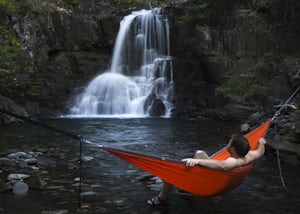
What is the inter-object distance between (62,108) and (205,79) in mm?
6785

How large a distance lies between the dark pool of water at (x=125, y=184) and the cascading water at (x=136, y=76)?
23.9 feet

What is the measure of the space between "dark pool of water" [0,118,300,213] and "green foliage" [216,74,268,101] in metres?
5.18

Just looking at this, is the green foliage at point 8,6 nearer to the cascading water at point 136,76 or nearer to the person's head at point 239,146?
the cascading water at point 136,76

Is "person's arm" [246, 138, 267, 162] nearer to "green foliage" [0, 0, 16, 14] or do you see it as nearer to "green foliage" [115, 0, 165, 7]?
"green foliage" [0, 0, 16, 14]

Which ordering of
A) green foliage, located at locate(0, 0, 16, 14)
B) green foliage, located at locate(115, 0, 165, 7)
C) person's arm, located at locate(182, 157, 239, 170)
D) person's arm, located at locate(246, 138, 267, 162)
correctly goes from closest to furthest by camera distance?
person's arm, located at locate(182, 157, 239, 170) → person's arm, located at locate(246, 138, 267, 162) → green foliage, located at locate(0, 0, 16, 14) → green foliage, located at locate(115, 0, 165, 7)

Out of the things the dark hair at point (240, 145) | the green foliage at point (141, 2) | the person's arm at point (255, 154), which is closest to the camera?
the dark hair at point (240, 145)

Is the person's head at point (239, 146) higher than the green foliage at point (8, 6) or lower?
lower

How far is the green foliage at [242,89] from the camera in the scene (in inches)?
597

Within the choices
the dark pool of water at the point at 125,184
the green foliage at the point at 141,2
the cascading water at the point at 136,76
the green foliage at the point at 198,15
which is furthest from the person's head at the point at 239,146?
the green foliage at the point at 141,2

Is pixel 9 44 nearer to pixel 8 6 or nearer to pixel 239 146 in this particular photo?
pixel 8 6

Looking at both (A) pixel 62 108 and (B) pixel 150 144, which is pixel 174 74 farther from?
(B) pixel 150 144

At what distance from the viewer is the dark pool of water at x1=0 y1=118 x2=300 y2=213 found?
4.50m

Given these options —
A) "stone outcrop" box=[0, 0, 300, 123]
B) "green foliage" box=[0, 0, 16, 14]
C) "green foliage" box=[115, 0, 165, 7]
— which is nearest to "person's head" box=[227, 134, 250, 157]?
"stone outcrop" box=[0, 0, 300, 123]

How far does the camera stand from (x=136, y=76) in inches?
785
